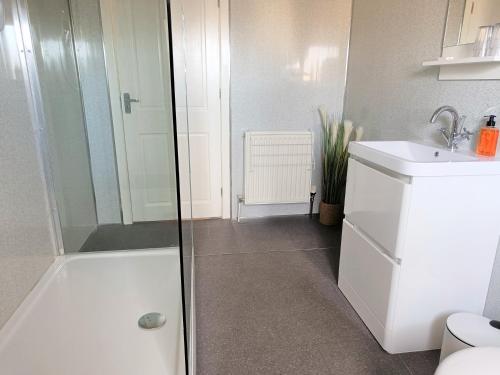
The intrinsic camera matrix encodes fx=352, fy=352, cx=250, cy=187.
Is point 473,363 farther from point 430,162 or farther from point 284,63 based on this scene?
point 284,63

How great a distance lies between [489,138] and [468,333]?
849mm

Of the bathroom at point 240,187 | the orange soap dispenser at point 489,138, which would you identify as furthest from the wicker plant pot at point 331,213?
the orange soap dispenser at point 489,138

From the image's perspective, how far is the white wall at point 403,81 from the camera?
5.72 ft

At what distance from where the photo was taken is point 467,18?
5.82 ft

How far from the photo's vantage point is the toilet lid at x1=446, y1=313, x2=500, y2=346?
1.31m

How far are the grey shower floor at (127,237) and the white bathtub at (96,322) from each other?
17 cm

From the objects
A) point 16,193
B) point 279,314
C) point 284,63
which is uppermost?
point 284,63

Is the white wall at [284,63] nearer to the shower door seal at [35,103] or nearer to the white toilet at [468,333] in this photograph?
the shower door seal at [35,103]

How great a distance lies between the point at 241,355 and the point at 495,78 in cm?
173

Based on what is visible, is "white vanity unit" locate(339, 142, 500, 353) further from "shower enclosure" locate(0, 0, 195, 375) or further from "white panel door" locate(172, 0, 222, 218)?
"white panel door" locate(172, 0, 222, 218)

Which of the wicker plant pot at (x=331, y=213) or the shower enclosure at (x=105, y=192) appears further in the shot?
the wicker plant pot at (x=331, y=213)

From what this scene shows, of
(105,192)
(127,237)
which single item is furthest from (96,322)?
(105,192)

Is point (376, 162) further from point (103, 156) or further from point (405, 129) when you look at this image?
point (103, 156)

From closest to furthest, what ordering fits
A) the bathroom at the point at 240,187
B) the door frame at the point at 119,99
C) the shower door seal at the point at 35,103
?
the bathroom at the point at 240,187
the shower door seal at the point at 35,103
the door frame at the point at 119,99
